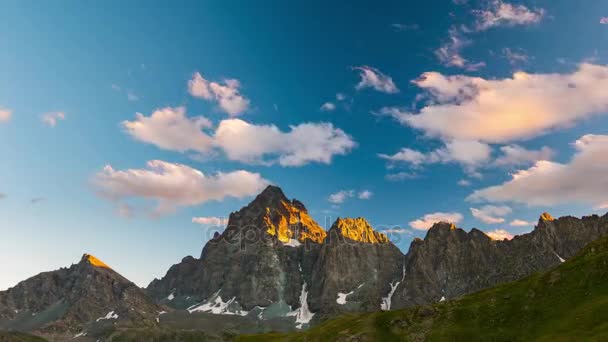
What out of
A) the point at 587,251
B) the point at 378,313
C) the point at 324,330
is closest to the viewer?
the point at 587,251

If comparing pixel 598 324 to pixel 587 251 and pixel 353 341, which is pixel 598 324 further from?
pixel 353 341

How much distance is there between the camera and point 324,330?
112 m

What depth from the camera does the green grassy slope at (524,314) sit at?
67.9m

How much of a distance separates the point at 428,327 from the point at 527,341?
1960 cm

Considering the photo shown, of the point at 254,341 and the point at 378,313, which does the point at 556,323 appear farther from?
the point at 254,341

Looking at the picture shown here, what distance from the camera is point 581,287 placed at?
77125mm

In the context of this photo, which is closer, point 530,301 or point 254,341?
point 530,301

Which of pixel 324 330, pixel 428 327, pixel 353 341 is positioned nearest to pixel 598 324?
pixel 428 327

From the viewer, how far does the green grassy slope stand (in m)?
67.9

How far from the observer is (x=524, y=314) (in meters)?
78.5

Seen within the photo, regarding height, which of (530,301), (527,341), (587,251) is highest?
(587,251)

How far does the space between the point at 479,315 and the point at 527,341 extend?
1391 centimetres

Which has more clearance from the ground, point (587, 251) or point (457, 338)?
point (587, 251)

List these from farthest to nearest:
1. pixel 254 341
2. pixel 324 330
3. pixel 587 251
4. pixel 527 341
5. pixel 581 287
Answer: pixel 254 341 < pixel 324 330 < pixel 587 251 < pixel 581 287 < pixel 527 341
